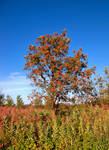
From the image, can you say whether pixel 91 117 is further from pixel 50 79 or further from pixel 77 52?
pixel 77 52

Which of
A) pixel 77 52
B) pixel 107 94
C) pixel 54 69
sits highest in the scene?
pixel 77 52

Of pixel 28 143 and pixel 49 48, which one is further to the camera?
pixel 49 48

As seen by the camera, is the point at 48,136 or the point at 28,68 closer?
the point at 48,136

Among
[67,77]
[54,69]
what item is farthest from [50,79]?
[67,77]

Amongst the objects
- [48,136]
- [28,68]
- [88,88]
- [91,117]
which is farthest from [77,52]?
[48,136]

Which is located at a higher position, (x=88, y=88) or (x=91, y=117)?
(x=88, y=88)

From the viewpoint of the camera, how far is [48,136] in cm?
626

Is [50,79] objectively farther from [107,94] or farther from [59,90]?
[107,94]

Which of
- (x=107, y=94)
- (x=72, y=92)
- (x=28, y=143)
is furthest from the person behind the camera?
(x=107, y=94)

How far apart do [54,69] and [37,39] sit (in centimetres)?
375

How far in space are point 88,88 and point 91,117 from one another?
20.3 feet

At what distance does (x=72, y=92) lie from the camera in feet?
44.9

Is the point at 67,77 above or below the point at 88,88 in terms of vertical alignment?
above

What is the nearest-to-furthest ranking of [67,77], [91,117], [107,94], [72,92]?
[91,117] < [67,77] < [72,92] < [107,94]
